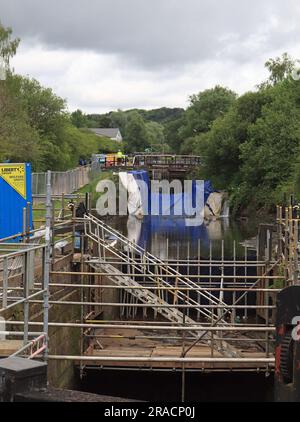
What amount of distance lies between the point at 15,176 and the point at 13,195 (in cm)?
49

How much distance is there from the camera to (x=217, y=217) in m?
63.8

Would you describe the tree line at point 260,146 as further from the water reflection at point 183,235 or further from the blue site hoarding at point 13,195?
the blue site hoarding at point 13,195

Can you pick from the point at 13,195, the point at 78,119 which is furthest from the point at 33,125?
the point at 78,119

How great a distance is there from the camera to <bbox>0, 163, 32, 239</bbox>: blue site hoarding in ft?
52.1

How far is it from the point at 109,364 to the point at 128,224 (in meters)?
40.6

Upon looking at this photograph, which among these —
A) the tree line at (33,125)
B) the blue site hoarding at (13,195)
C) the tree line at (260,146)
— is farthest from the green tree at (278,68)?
the blue site hoarding at (13,195)

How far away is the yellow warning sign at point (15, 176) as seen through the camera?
1584 centimetres

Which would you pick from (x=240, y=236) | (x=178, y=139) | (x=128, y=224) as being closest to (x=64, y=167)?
(x=128, y=224)

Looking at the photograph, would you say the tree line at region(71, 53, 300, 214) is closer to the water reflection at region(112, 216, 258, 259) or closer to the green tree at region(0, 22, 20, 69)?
the water reflection at region(112, 216, 258, 259)

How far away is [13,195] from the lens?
16062 millimetres

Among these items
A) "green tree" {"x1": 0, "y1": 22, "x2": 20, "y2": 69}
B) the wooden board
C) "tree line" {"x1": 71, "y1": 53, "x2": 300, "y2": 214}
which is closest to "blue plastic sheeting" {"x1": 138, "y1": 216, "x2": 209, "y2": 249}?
"tree line" {"x1": 71, "y1": 53, "x2": 300, "y2": 214}

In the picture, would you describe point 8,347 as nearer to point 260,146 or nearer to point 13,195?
point 13,195

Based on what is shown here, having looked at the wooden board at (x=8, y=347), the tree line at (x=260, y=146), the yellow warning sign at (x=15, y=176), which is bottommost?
the wooden board at (x=8, y=347)

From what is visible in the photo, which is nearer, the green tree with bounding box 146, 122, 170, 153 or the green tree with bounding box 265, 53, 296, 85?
the green tree with bounding box 265, 53, 296, 85
